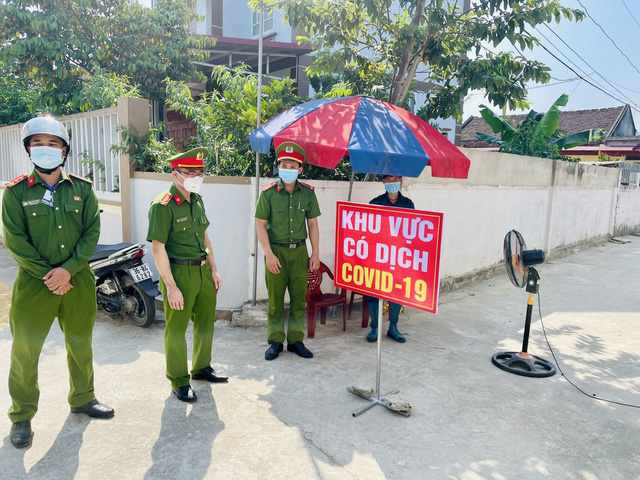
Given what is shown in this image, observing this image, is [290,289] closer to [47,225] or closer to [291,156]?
[291,156]

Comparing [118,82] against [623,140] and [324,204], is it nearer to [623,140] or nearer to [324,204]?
[324,204]

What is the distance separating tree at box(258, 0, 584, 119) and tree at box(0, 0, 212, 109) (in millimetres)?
4848

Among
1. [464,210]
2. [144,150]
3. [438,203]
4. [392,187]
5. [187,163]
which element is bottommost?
[464,210]

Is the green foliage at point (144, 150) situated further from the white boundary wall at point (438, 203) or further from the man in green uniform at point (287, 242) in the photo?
the man in green uniform at point (287, 242)

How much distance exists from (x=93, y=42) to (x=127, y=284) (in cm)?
674

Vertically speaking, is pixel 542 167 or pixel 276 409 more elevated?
pixel 542 167

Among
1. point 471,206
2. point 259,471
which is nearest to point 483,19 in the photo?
point 471,206

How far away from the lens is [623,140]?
82.6 ft

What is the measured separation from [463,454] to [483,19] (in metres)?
5.34

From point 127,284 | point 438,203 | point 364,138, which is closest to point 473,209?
point 438,203

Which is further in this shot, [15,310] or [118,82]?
[118,82]

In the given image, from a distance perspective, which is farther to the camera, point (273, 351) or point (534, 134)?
point (534, 134)

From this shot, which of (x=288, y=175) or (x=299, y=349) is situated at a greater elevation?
(x=288, y=175)

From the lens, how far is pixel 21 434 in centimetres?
284
